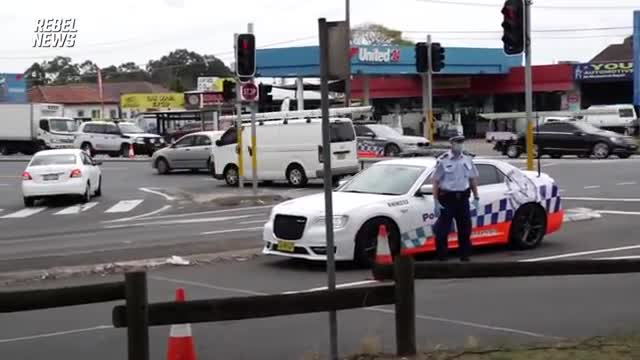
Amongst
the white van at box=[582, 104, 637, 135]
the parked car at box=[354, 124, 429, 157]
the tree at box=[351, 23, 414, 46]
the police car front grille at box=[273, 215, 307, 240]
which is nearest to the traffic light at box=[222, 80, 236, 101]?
the police car front grille at box=[273, 215, 307, 240]

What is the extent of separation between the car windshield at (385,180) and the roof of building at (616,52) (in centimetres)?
7004

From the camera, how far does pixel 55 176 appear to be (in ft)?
81.4

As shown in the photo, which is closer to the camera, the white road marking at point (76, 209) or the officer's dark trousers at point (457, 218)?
the officer's dark trousers at point (457, 218)

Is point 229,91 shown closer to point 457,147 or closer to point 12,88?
point 457,147

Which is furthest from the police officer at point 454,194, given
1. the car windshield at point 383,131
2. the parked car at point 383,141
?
the car windshield at point 383,131

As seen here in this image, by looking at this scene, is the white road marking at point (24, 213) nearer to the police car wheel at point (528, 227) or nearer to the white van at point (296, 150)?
the white van at point (296, 150)

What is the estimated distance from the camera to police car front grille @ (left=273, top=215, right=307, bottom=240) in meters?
12.1

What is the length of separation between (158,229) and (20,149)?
38050mm

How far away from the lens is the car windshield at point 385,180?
41.9 feet

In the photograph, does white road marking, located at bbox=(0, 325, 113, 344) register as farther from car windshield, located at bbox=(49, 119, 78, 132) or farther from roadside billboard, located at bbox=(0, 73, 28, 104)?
roadside billboard, located at bbox=(0, 73, 28, 104)

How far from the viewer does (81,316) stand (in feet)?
29.5

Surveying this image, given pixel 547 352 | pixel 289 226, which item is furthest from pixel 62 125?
pixel 547 352

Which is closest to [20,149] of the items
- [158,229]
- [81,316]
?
[158,229]

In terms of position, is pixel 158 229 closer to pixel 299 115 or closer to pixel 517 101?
pixel 299 115
